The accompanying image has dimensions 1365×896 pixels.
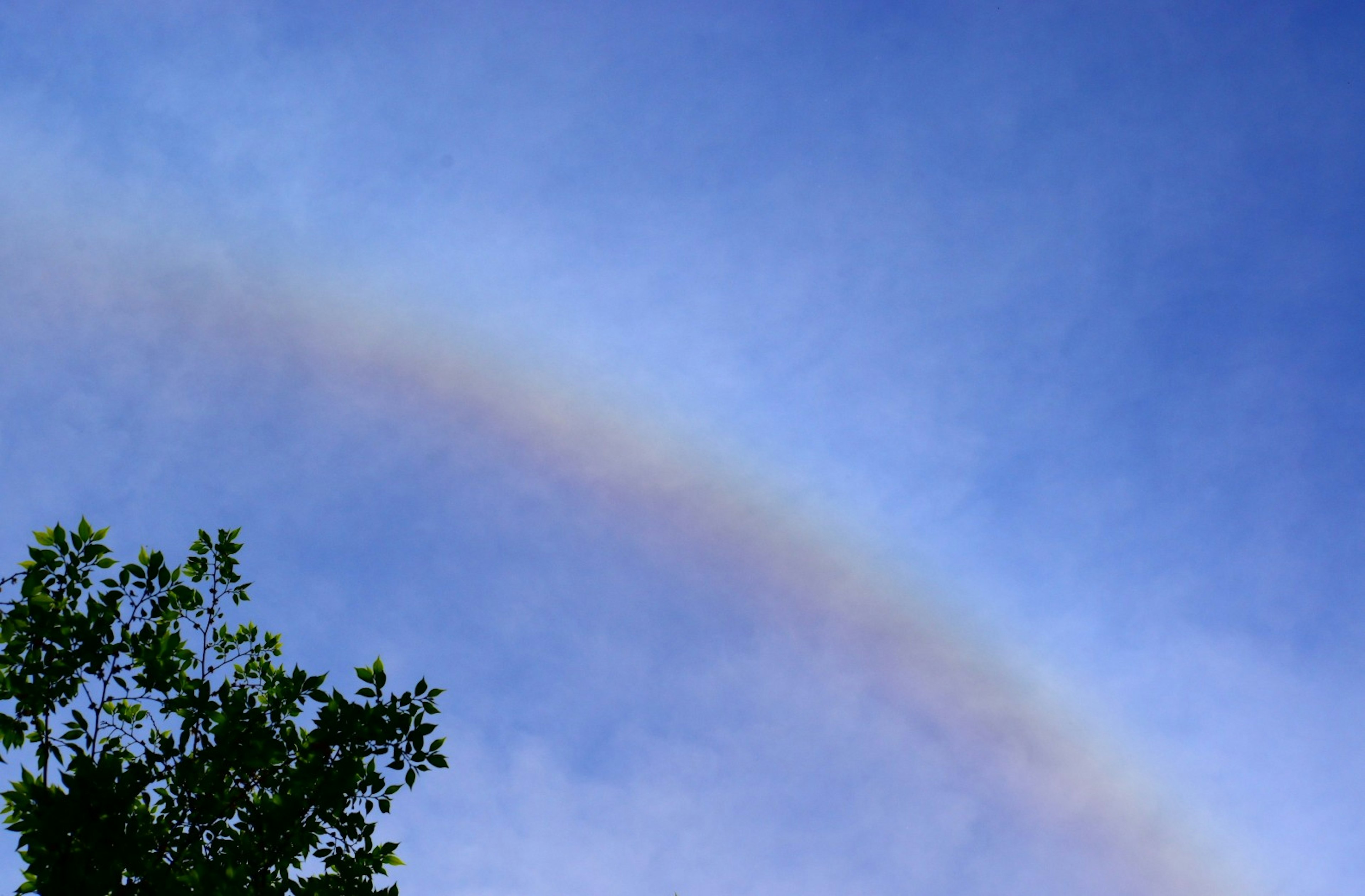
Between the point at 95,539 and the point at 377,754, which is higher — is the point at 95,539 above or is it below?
above

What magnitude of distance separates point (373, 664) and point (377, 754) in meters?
0.89

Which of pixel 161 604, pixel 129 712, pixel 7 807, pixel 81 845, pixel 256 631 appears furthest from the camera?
pixel 256 631

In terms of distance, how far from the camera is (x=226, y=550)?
906 cm

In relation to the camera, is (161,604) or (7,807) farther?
(161,604)

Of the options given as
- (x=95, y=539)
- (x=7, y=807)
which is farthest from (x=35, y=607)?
(x=7, y=807)

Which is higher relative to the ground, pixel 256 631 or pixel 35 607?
pixel 256 631

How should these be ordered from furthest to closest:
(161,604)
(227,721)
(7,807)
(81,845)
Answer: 1. (161,604)
2. (227,721)
3. (7,807)
4. (81,845)

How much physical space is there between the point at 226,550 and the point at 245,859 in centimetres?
345

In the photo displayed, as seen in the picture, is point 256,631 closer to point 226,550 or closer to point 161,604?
point 226,550

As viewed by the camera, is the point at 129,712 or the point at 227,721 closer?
the point at 227,721

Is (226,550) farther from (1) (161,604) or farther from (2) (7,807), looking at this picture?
(2) (7,807)

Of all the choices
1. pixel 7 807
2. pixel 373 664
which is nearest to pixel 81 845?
pixel 7 807

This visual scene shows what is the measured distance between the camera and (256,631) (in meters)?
9.63

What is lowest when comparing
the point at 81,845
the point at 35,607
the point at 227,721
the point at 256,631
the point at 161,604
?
the point at 81,845
